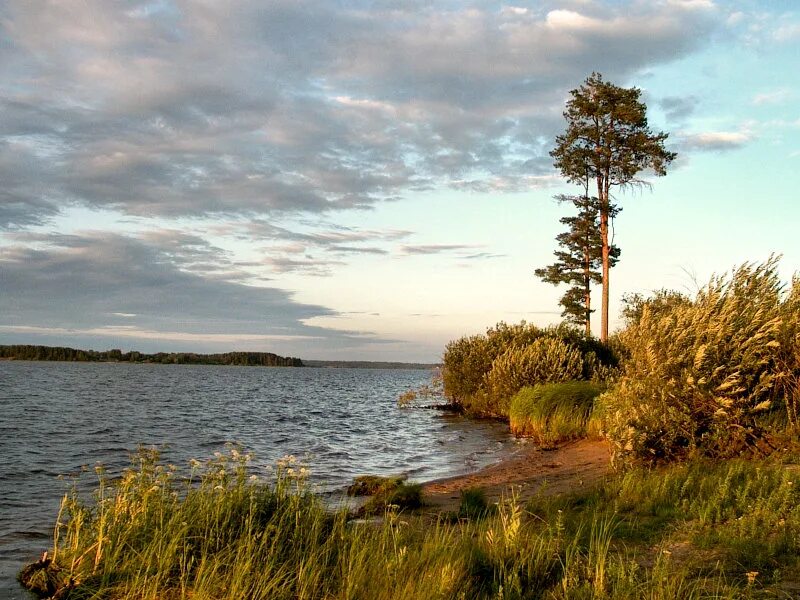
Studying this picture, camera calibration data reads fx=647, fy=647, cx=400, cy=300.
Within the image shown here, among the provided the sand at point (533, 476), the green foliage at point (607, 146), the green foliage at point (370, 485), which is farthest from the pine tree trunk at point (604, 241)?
the green foliage at point (370, 485)

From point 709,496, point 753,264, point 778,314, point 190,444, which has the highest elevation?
point 753,264

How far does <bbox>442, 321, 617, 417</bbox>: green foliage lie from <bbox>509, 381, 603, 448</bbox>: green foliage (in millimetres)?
4141

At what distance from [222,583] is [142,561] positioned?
96 centimetres

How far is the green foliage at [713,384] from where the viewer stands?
1213 centimetres

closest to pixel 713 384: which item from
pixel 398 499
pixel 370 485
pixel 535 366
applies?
pixel 398 499

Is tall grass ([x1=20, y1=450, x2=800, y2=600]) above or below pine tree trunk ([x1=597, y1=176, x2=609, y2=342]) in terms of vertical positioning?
below

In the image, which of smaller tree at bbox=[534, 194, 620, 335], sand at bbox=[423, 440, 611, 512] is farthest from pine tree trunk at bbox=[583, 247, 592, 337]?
sand at bbox=[423, 440, 611, 512]

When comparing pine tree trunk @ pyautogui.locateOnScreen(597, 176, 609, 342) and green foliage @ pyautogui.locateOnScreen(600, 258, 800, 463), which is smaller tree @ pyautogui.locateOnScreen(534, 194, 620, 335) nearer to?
pine tree trunk @ pyautogui.locateOnScreen(597, 176, 609, 342)

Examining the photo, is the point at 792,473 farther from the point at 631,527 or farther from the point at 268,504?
the point at 268,504

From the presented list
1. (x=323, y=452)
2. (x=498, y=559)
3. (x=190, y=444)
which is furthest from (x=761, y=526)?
(x=190, y=444)

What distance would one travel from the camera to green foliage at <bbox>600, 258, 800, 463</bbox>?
12.1 meters

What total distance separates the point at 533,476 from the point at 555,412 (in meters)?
7.74

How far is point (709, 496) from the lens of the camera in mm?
8992

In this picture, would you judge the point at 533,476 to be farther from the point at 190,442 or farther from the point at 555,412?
the point at 190,442
